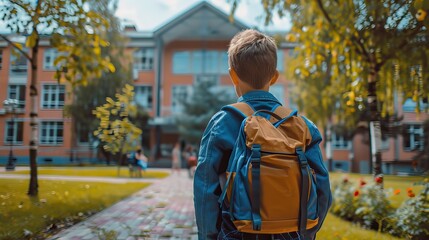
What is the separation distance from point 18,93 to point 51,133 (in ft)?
2.18

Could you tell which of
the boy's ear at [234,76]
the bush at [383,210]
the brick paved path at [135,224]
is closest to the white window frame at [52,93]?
the brick paved path at [135,224]

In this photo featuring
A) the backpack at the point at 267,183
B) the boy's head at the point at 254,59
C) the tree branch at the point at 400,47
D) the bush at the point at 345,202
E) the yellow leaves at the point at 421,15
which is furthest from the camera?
the bush at the point at 345,202

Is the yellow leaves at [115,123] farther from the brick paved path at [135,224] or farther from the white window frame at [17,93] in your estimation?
the brick paved path at [135,224]

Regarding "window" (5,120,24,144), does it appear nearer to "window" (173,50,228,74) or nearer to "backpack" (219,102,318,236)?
"backpack" (219,102,318,236)

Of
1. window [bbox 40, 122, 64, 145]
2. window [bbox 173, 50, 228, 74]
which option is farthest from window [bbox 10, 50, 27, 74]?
window [bbox 173, 50, 228, 74]

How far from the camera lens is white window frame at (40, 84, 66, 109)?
184 inches

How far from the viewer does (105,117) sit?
169 inches

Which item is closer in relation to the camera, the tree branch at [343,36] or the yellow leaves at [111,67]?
the yellow leaves at [111,67]

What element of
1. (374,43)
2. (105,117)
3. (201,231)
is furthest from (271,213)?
(374,43)

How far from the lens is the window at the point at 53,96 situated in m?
4.65

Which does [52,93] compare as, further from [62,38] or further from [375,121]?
[375,121]

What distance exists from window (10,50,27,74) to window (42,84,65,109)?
33 centimetres

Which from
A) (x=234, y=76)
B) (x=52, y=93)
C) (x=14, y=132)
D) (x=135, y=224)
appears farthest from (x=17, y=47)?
(x=234, y=76)

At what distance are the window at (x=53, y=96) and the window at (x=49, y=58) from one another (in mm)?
264
